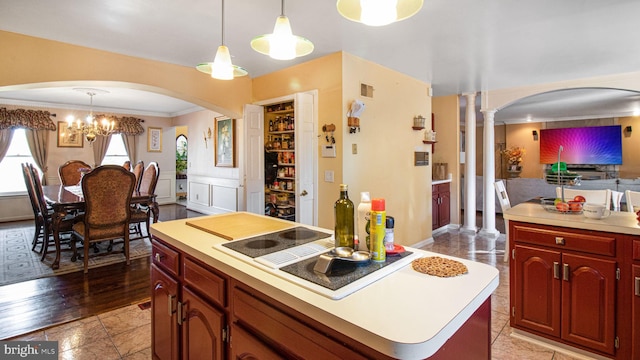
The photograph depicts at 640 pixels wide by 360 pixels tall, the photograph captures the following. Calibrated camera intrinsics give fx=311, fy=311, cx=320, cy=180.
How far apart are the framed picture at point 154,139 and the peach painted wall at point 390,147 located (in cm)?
652

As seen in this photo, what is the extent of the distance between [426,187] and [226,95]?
126 inches

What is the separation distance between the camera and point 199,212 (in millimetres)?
7277

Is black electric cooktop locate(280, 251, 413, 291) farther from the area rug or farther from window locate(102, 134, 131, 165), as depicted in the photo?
window locate(102, 134, 131, 165)

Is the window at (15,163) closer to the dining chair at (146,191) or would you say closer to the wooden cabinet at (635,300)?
the dining chair at (146,191)

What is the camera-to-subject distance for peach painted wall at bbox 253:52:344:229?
3307 millimetres

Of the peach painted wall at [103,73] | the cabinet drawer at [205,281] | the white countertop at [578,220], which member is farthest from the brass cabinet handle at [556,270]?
the peach painted wall at [103,73]

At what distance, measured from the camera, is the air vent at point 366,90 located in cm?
351

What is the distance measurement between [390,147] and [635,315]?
265 cm

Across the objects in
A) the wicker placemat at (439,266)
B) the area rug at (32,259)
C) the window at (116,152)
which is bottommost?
the area rug at (32,259)

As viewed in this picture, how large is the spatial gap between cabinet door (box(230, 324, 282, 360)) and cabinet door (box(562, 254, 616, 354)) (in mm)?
2024

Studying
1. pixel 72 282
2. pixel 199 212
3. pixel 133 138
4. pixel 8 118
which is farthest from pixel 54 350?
pixel 133 138

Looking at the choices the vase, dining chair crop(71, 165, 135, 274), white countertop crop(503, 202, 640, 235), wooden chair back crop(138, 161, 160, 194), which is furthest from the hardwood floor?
the vase

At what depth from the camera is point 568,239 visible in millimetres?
2008

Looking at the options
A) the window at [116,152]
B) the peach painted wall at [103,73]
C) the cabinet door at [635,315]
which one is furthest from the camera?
the window at [116,152]
